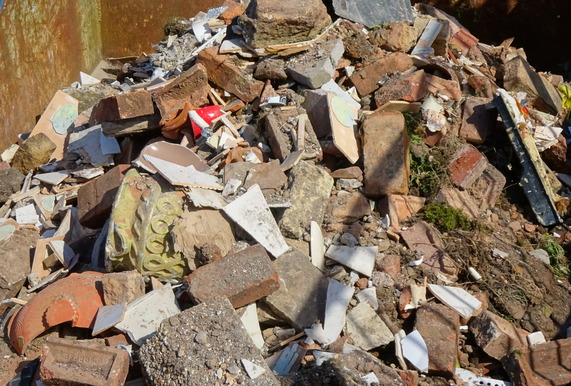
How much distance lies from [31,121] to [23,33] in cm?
91

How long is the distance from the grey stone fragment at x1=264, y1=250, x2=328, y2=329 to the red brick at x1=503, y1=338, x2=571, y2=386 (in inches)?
48.8

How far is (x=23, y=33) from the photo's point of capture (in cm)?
613

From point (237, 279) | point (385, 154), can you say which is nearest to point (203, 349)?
point (237, 279)

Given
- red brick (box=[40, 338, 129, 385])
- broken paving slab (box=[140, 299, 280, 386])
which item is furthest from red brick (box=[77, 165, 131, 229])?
broken paving slab (box=[140, 299, 280, 386])

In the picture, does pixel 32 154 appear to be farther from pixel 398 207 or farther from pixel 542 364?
pixel 542 364

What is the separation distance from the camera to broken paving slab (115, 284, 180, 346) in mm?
3736

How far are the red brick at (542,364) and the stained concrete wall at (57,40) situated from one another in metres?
5.00

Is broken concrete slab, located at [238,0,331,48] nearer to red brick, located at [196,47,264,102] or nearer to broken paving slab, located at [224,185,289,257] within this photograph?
red brick, located at [196,47,264,102]

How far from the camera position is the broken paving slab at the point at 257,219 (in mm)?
4223

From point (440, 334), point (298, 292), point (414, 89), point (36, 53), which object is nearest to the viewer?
point (440, 334)

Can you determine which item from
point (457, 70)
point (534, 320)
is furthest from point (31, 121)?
point (534, 320)

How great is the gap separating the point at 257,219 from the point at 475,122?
2.32 meters

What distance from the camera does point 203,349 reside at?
10.6ft

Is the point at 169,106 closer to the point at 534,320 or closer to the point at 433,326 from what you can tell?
the point at 433,326
